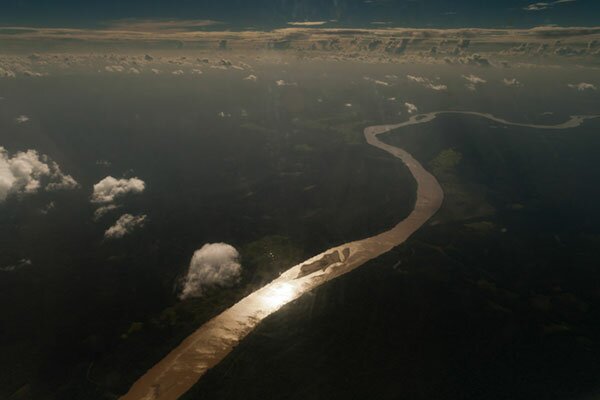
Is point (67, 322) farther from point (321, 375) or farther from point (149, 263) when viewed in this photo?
point (321, 375)

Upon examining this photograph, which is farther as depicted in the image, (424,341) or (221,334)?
(424,341)

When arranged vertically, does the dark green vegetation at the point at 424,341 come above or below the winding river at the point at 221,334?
below

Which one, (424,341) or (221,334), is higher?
(221,334)

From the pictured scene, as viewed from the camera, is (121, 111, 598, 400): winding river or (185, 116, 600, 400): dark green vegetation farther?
(185, 116, 600, 400): dark green vegetation

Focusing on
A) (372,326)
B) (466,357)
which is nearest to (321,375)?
(372,326)

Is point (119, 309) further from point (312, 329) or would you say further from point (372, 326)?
point (372, 326)

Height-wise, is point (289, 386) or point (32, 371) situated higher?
point (32, 371)

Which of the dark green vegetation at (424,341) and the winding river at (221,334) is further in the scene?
the dark green vegetation at (424,341)

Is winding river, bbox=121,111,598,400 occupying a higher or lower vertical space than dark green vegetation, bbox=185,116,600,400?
higher

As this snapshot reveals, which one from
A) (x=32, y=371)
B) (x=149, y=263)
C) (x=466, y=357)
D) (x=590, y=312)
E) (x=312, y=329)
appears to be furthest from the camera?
(x=149, y=263)

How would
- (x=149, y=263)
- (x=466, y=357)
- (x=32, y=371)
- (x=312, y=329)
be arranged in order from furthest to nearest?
(x=149, y=263), (x=312, y=329), (x=466, y=357), (x=32, y=371)

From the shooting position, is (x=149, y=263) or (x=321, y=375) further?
(x=149, y=263)
